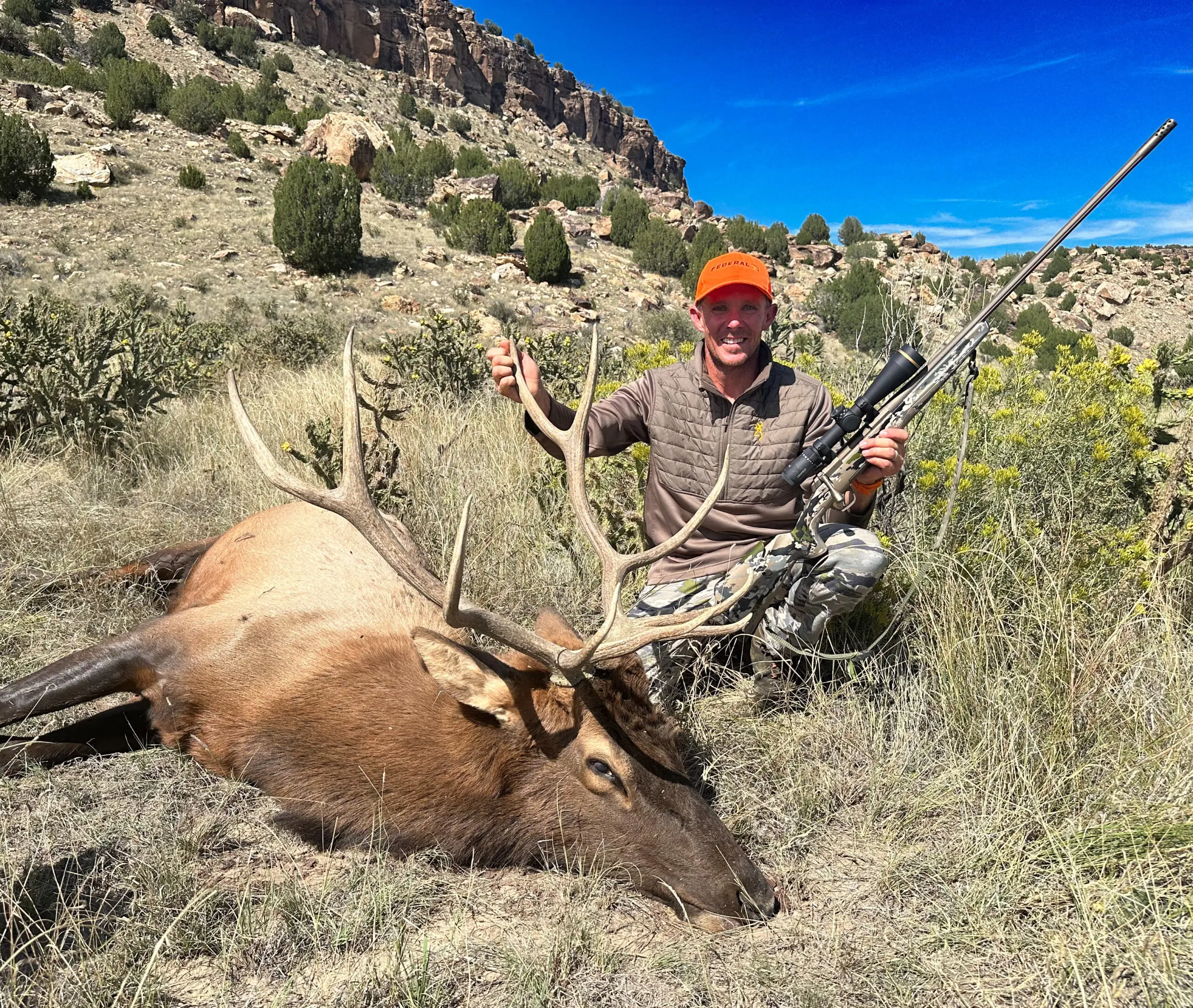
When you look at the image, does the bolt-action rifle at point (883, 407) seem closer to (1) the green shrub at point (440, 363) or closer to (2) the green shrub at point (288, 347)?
(1) the green shrub at point (440, 363)

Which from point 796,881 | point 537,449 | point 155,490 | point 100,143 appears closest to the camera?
point 796,881

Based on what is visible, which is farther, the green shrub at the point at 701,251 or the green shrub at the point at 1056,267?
the green shrub at the point at 1056,267

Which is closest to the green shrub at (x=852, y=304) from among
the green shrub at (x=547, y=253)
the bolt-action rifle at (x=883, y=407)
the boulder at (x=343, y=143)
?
the green shrub at (x=547, y=253)

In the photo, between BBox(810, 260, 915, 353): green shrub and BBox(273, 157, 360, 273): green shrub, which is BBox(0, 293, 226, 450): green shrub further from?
BBox(273, 157, 360, 273): green shrub

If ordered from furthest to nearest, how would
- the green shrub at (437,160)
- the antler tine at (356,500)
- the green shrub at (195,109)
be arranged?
the green shrub at (437,160)
the green shrub at (195,109)
the antler tine at (356,500)

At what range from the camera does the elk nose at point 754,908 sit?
217 centimetres

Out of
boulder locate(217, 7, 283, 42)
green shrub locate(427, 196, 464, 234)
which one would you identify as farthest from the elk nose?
boulder locate(217, 7, 283, 42)

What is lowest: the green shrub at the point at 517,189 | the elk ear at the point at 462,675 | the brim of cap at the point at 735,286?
the elk ear at the point at 462,675

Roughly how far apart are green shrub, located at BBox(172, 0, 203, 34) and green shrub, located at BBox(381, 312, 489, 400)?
43359 millimetres

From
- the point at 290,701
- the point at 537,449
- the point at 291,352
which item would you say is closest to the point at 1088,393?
the point at 537,449

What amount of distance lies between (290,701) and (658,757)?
1262 millimetres

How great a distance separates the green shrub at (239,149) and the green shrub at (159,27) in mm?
16521

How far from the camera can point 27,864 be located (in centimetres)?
217

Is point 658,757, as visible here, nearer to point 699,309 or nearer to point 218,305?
point 699,309
